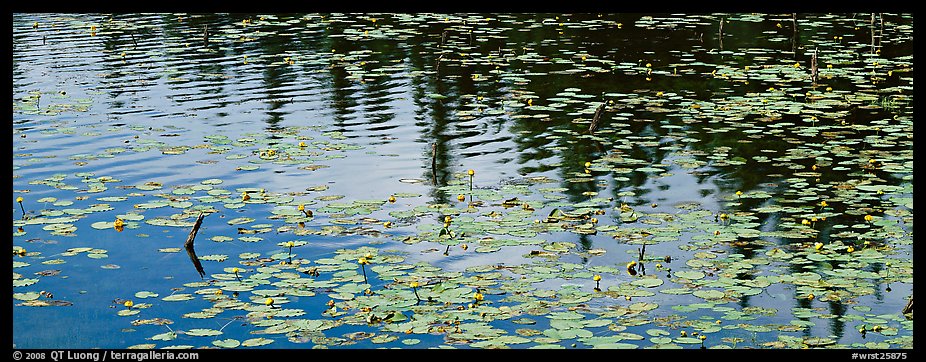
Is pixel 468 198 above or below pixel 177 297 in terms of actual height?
above

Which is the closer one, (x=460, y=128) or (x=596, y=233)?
(x=596, y=233)

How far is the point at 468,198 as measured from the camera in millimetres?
8648

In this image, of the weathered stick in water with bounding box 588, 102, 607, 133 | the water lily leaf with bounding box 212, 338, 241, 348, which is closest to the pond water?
the water lily leaf with bounding box 212, 338, 241, 348

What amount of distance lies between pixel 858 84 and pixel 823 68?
114 centimetres

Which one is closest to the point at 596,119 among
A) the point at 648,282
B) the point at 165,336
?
the point at 648,282

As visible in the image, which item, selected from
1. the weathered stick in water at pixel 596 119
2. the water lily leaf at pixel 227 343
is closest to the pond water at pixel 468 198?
the water lily leaf at pixel 227 343

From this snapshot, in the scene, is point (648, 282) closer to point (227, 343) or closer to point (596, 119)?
point (227, 343)

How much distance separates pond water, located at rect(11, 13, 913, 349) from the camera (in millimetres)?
6109

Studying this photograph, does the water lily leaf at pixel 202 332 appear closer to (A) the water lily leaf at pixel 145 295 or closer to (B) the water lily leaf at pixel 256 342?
(B) the water lily leaf at pixel 256 342
